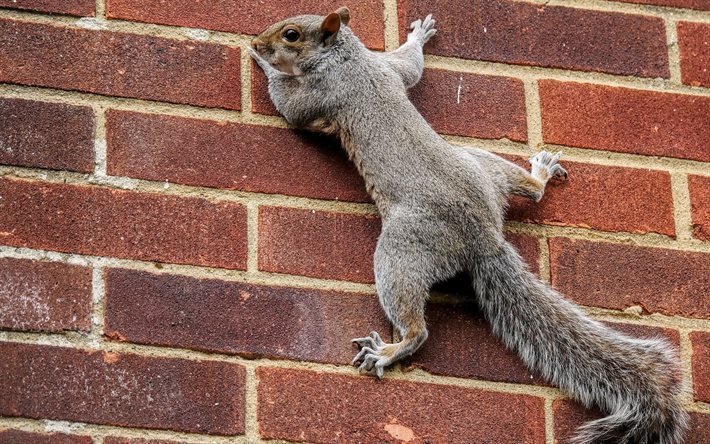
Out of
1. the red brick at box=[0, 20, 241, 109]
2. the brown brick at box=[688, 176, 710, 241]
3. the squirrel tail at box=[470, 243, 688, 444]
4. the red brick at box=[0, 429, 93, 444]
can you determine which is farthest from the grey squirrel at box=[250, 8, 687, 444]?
the red brick at box=[0, 429, 93, 444]

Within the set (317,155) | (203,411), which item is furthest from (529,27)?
(203,411)

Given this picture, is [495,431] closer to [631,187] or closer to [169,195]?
[631,187]

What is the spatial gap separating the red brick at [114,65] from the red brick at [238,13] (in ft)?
0.13

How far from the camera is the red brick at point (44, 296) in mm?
1597

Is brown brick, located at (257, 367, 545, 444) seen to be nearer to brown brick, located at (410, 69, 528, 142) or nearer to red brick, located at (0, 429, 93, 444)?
red brick, located at (0, 429, 93, 444)

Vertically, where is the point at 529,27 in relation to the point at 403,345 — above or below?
above

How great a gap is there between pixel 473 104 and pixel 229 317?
58cm

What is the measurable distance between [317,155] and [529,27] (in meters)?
0.47

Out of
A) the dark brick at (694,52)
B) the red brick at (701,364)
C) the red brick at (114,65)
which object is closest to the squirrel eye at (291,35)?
the red brick at (114,65)

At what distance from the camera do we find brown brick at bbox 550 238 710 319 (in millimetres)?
1789

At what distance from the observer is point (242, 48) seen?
1855 mm

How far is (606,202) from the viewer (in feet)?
6.07

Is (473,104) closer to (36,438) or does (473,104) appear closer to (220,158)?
(220,158)

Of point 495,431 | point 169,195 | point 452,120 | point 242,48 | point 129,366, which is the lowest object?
point 495,431
